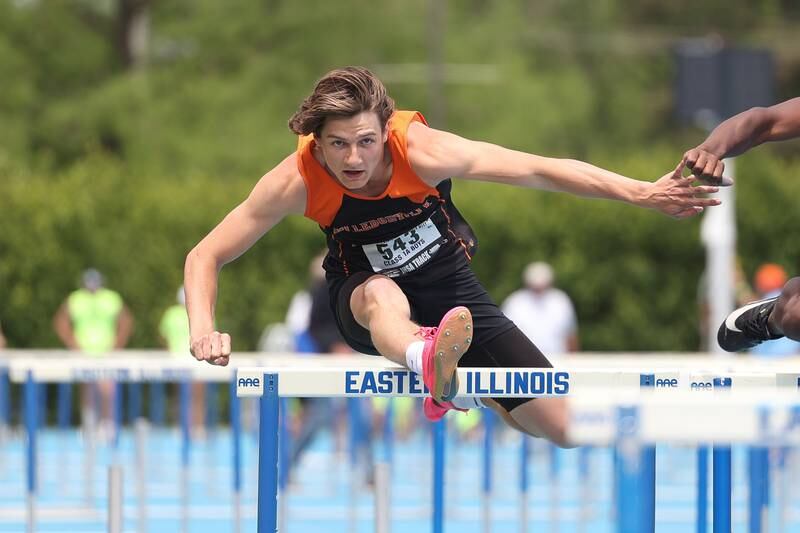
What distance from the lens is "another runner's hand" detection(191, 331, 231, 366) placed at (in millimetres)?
4863

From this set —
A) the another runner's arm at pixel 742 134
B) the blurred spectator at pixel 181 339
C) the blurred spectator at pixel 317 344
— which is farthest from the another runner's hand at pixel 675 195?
the blurred spectator at pixel 181 339

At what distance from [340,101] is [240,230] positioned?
628 millimetres

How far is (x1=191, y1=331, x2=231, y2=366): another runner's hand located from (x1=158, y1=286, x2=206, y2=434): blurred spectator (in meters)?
10.3

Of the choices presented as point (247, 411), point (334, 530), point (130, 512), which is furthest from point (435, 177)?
point (247, 411)

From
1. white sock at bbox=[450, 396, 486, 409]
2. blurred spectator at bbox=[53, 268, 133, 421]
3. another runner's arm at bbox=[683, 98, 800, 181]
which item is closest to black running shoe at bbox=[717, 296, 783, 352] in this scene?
another runner's arm at bbox=[683, 98, 800, 181]

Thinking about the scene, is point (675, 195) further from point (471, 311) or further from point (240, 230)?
point (240, 230)

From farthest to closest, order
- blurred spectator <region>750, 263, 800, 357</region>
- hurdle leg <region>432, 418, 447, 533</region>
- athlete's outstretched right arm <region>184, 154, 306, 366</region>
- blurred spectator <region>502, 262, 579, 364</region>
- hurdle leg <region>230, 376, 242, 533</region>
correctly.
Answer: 1. blurred spectator <region>502, 262, 579, 364</region>
2. blurred spectator <region>750, 263, 800, 357</region>
3. hurdle leg <region>230, 376, 242, 533</region>
4. hurdle leg <region>432, 418, 447, 533</region>
5. athlete's outstretched right arm <region>184, 154, 306, 366</region>

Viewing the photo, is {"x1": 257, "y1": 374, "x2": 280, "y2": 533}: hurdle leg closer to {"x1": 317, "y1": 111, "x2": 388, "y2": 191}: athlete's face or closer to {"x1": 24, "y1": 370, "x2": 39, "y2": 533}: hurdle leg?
{"x1": 317, "y1": 111, "x2": 388, "y2": 191}: athlete's face

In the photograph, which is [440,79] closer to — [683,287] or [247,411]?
[683,287]

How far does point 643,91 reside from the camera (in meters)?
36.5

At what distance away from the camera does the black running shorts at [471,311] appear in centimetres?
556

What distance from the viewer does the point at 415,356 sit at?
4.84 metres

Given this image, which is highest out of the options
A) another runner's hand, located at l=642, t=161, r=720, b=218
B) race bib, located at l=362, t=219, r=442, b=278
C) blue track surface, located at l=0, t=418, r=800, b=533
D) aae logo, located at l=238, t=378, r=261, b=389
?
another runner's hand, located at l=642, t=161, r=720, b=218

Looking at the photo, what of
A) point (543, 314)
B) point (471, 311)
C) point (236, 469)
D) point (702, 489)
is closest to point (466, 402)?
point (471, 311)
